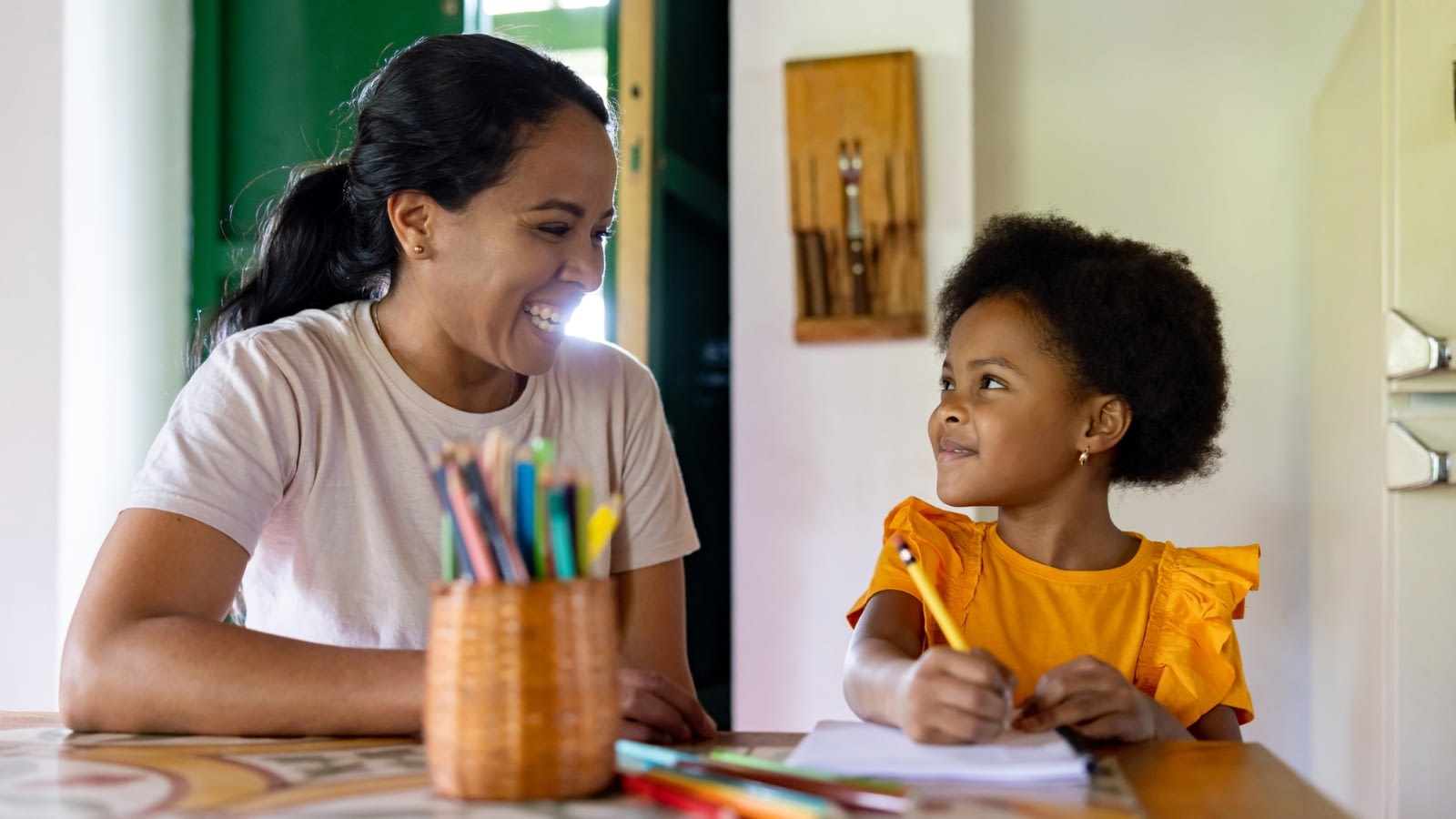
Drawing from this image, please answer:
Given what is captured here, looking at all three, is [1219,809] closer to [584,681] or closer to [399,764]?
[584,681]

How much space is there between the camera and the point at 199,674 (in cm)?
107

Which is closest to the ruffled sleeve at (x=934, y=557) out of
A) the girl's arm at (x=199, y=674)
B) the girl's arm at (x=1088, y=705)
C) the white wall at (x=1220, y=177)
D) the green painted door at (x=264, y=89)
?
the girl's arm at (x=1088, y=705)

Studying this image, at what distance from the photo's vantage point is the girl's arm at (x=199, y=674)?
104 cm

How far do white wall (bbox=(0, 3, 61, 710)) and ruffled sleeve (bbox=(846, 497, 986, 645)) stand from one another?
66.2 inches

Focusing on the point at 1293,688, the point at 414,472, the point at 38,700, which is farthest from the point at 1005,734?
the point at 38,700

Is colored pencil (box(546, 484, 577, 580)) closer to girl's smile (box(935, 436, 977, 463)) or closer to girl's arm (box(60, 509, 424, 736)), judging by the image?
girl's arm (box(60, 509, 424, 736))

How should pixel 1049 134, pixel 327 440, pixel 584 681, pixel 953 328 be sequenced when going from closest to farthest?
pixel 584 681 < pixel 327 440 < pixel 953 328 < pixel 1049 134

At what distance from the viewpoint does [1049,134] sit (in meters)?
2.74

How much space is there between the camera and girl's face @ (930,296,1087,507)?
4.82ft

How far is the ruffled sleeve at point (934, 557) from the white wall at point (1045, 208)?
0.77 metres

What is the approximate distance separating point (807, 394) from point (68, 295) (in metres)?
1.41

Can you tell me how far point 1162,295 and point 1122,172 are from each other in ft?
4.07

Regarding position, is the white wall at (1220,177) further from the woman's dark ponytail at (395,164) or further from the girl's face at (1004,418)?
the woman's dark ponytail at (395,164)

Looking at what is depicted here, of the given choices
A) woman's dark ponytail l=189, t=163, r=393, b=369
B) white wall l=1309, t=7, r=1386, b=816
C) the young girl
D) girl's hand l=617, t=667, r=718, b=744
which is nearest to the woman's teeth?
woman's dark ponytail l=189, t=163, r=393, b=369
